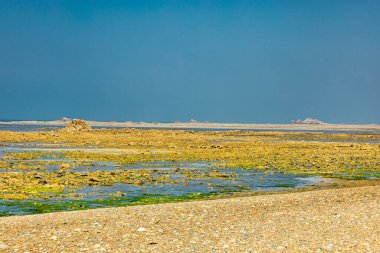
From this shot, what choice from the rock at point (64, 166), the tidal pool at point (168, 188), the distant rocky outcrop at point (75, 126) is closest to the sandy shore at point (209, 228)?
the tidal pool at point (168, 188)

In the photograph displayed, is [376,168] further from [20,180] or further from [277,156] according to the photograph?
[20,180]

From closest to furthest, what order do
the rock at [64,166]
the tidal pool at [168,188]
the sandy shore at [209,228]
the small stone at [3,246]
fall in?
the small stone at [3,246] < the sandy shore at [209,228] < the tidal pool at [168,188] < the rock at [64,166]

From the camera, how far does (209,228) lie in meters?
15.2

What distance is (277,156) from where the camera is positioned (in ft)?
156

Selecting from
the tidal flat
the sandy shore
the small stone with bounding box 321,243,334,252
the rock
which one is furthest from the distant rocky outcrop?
the small stone with bounding box 321,243,334,252

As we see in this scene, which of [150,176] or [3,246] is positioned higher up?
[150,176]

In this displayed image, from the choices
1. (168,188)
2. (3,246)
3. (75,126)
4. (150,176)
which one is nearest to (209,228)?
(3,246)

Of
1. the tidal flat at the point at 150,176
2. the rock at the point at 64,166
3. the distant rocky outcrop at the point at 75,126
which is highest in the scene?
the distant rocky outcrop at the point at 75,126

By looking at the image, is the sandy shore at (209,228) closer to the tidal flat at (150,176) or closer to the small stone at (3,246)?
the small stone at (3,246)

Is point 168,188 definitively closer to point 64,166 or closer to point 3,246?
point 64,166

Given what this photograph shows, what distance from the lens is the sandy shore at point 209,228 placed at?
12828 millimetres

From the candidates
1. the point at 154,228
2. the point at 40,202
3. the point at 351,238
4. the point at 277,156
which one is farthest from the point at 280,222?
the point at 277,156

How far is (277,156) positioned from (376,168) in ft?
36.4

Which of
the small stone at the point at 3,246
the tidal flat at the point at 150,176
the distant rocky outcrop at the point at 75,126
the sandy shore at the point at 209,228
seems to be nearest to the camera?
the small stone at the point at 3,246
